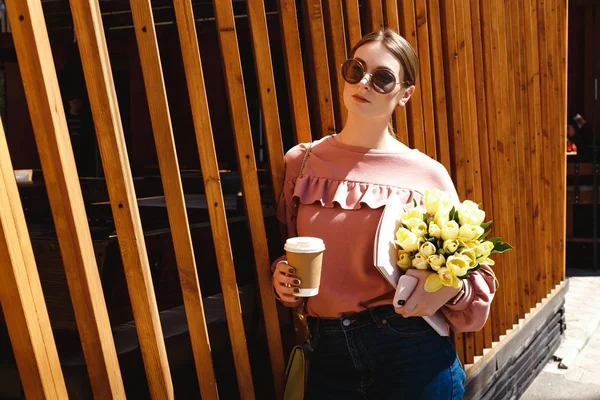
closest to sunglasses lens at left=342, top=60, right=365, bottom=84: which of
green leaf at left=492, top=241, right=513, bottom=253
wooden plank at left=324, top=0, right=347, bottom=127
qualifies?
wooden plank at left=324, top=0, right=347, bottom=127

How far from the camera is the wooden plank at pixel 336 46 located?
2.77m

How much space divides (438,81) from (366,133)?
4.30ft

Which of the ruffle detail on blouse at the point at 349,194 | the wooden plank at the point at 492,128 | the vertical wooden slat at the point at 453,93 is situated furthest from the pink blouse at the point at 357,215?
the wooden plank at the point at 492,128

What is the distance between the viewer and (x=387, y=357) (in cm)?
223

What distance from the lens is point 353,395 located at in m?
2.30

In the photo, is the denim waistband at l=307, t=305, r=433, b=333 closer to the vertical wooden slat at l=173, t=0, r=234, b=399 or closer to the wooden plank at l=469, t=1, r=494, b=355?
the vertical wooden slat at l=173, t=0, r=234, b=399

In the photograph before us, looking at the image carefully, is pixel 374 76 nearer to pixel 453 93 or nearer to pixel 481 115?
pixel 453 93

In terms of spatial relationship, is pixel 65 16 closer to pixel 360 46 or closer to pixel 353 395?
pixel 360 46

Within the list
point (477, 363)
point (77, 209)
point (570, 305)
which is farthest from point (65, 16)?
point (570, 305)

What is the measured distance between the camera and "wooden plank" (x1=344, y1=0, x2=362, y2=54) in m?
2.87

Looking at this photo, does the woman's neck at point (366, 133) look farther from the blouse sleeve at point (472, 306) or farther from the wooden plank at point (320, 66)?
the blouse sleeve at point (472, 306)

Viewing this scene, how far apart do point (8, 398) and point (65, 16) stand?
2454 mm

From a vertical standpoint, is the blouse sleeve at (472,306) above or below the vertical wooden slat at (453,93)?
below

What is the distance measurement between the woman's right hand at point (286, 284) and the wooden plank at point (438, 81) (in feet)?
5.11
